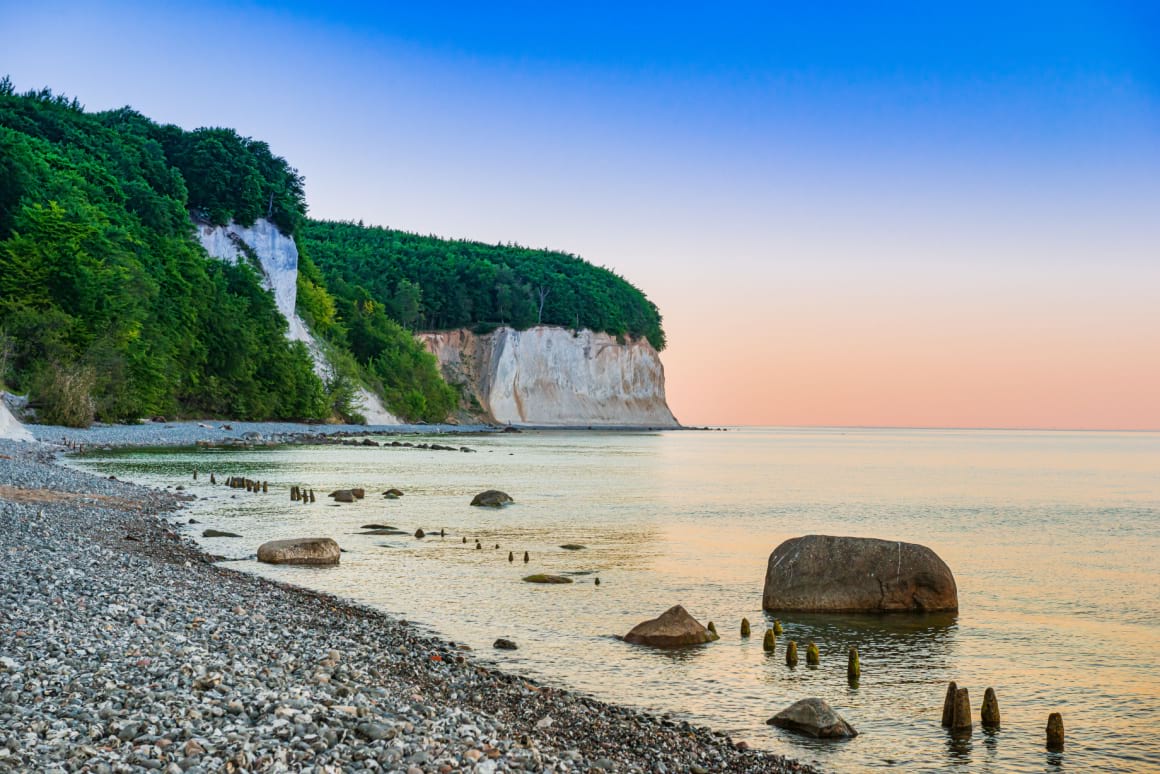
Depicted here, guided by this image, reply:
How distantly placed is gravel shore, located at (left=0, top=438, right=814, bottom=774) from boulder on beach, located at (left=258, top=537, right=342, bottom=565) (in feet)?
15.3

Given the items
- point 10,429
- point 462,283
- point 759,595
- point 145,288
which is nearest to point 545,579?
point 759,595

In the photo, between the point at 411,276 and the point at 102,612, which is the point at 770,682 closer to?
the point at 102,612

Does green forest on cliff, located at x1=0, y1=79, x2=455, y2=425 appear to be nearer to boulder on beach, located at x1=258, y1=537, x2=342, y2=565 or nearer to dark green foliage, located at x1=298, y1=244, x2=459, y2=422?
dark green foliage, located at x1=298, y1=244, x2=459, y2=422

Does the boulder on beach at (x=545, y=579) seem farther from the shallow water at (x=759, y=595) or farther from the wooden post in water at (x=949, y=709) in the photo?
the wooden post in water at (x=949, y=709)

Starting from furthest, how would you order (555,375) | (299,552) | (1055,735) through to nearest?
(555,375) < (299,552) < (1055,735)

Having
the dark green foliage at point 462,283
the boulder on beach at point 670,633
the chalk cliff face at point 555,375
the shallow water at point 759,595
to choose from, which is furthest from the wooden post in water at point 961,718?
the chalk cliff face at point 555,375

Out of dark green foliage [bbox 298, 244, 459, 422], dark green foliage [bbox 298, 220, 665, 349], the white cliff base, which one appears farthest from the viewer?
dark green foliage [bbox 298, 220, 665, 349]

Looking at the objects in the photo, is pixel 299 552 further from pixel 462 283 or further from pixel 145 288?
pixel 462 283

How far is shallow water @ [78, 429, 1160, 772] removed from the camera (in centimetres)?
1172

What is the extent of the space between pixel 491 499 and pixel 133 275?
4693 centimetres

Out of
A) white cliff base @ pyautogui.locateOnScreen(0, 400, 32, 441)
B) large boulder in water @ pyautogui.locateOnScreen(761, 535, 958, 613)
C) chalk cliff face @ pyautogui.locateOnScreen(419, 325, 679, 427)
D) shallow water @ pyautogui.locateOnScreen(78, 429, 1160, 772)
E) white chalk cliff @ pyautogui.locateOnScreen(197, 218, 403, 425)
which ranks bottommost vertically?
shallow water @ pyautogui.locateOnScreen(78, 429, 1160, 772)

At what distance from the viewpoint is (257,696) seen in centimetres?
856

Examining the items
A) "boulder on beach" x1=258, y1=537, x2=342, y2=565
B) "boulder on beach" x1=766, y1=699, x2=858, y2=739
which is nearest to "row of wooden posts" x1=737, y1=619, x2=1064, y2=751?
"boulder on beach" x1=766, y1=699, x2=858, y2=739

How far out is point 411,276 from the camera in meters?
155
